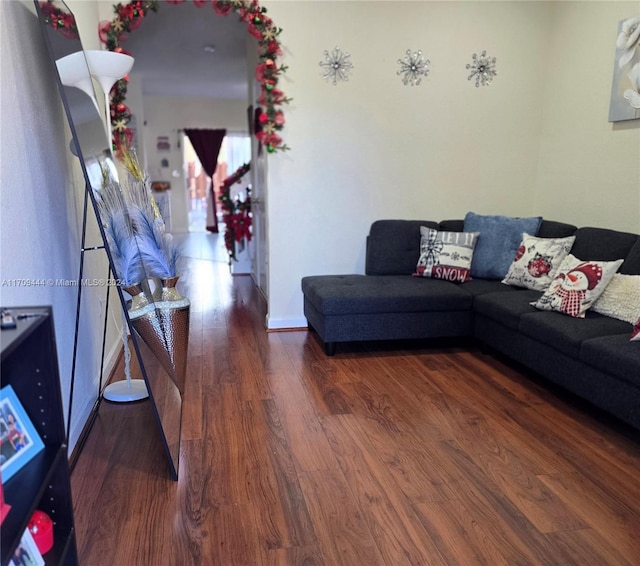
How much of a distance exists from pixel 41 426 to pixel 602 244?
10.2 feet

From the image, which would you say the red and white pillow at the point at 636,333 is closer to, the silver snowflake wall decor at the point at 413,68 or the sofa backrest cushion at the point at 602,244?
the sofa backrest cushion at the point at 602,244

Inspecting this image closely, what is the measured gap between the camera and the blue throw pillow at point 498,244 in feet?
11.9

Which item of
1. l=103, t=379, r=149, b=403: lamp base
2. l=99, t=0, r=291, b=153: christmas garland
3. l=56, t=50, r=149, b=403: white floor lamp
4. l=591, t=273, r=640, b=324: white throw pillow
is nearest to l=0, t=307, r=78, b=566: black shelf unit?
l=56, t=50, r=149, b=403: white floor lamp

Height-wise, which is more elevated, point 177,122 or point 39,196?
point 177,122

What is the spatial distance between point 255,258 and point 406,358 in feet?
9.05

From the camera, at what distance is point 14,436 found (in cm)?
118

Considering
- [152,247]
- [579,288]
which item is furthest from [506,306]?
[152,247]

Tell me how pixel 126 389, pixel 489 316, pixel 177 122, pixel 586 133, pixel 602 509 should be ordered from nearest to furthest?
pixel 602 509 → pixel 126 389 → pixel 489 316 → pixel 586 133 → pixel 177 122

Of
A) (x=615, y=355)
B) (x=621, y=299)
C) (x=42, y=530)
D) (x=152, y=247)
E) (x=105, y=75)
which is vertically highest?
(x=105, y=75)

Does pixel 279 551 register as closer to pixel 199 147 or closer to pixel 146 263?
pixel 146 263

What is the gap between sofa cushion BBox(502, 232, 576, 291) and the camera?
3.23m

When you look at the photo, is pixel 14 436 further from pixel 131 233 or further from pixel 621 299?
Answer: pixel 621 299

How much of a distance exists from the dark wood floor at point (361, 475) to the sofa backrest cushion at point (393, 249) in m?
0.92

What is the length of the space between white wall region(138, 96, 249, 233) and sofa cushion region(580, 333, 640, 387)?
814 cm
